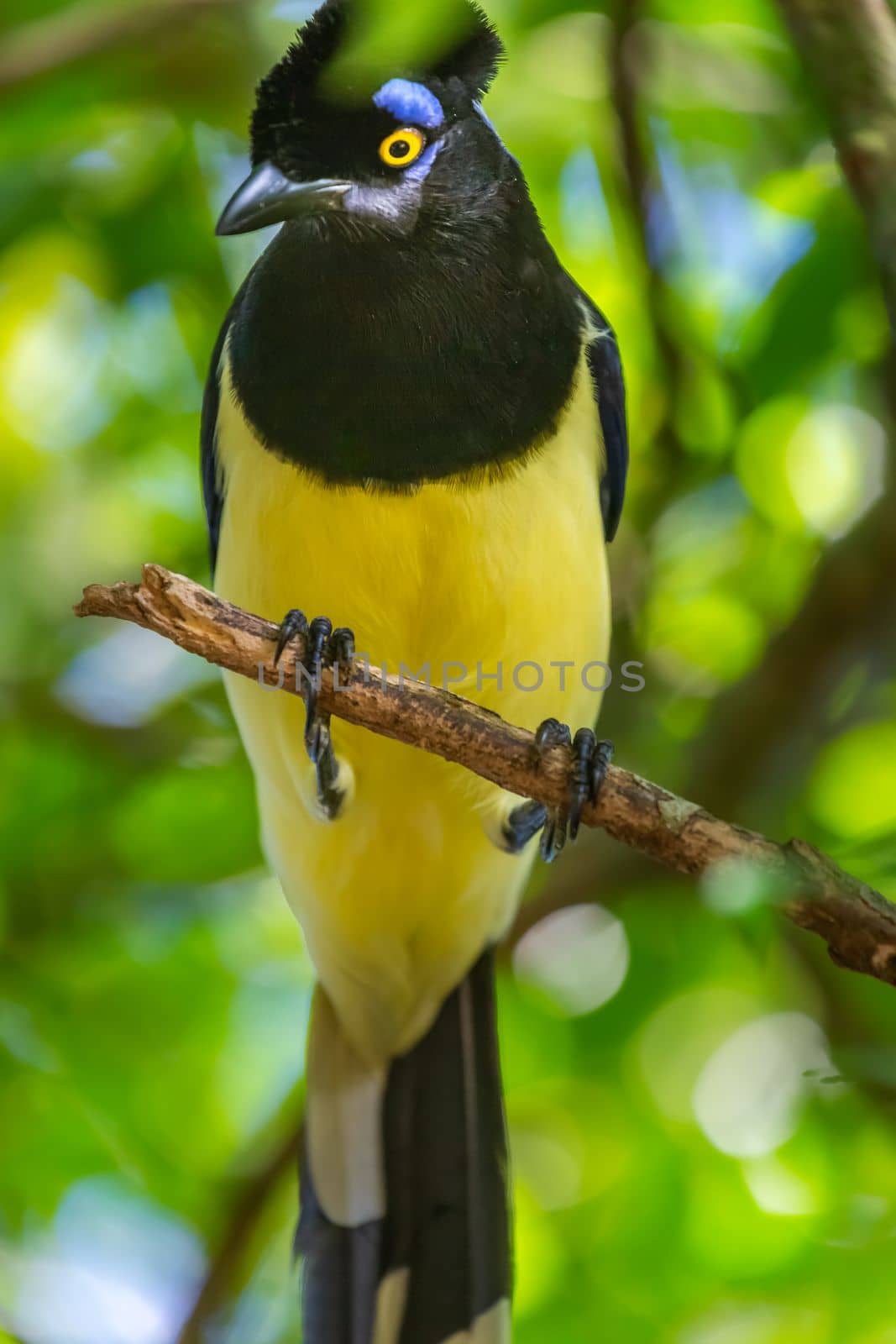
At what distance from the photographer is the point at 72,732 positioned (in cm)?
455

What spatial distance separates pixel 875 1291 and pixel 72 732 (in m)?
2.55

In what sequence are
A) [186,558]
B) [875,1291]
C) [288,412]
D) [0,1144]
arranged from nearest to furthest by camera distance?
[875,1291] < [288,412] < [0,1144] < [186,558]

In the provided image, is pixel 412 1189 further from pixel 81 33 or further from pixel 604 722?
pixel 81 33

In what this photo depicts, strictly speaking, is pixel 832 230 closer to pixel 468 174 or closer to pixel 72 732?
pixel 468 174

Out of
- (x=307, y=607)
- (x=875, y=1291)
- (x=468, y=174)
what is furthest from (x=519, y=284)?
(x=875, y=1291)

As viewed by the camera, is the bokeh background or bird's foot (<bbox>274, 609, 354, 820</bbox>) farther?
the bokeh background

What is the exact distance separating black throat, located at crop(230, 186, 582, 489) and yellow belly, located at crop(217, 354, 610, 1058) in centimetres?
8

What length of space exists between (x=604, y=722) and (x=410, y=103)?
1.83 meters

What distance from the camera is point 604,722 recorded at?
4539mm

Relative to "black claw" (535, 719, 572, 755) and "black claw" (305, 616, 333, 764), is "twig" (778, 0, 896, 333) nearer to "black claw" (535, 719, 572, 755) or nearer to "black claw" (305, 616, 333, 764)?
"black claw" (535, 719, 572, 755)

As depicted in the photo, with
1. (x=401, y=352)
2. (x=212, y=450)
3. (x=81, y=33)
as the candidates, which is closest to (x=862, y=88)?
(x=401, y=352)

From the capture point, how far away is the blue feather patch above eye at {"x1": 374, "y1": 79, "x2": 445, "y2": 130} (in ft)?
10.9

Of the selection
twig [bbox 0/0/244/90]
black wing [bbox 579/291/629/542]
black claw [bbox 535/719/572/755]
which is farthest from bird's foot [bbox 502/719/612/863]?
twig [bbox 0/0/244/90]

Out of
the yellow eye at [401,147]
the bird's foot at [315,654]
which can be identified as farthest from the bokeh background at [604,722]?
the bird's foot at [315,654]
